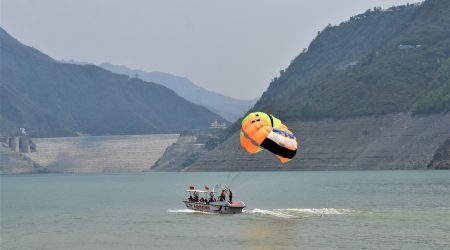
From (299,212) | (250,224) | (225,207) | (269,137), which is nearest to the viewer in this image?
(269,137)

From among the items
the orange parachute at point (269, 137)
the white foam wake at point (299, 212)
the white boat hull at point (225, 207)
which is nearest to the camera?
the orange parachute at point (269, 137)

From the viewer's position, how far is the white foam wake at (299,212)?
94.9 meters

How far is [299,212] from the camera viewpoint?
98000 millimetres

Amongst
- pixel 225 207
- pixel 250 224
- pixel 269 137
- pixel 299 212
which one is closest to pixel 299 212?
pixel 299 212

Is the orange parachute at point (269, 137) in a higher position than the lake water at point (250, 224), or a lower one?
higher

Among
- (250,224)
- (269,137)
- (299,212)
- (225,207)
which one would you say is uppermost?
(269,137)

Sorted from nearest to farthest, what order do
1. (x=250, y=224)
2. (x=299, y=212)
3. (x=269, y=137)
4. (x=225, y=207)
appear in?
(x=269, y=137) → (x=250, y=224) → (x=225, y=207) → (x=299, y=212)

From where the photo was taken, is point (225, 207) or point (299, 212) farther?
point (299, 212)

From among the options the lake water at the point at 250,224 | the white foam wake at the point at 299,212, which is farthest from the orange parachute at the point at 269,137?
the white foam wake at the point at 299,212

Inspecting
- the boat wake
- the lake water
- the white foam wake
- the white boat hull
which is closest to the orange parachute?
the lake water

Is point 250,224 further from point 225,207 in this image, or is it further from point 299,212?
point 299,212

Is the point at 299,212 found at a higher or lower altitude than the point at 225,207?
higher

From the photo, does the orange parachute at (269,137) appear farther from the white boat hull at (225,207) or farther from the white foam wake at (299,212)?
the white boat hull at (225,207)

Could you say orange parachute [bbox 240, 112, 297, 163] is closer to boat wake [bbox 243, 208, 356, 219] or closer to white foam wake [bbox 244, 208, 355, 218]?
boat wake [bbox 243, 208, 356, 219]
